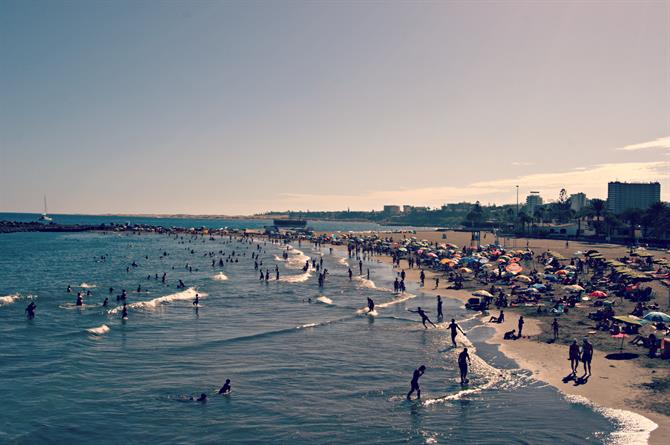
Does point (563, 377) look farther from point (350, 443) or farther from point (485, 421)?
point (350, 443)

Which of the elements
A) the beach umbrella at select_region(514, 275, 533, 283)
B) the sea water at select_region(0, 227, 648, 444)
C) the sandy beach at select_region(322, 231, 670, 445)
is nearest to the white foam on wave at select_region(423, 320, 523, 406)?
the sea water at select_region(0, 227, 648, 444)

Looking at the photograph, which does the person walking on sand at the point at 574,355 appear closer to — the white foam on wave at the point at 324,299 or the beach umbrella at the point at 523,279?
the white foam on wave at the point at 324,299

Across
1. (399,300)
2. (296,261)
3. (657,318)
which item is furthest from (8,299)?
(657,318)

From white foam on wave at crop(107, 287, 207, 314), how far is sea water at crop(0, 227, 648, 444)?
322mm

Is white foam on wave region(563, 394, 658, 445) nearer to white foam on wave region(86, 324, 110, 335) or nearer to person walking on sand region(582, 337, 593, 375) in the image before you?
person walking on sand region(582, 337, 593, 375)

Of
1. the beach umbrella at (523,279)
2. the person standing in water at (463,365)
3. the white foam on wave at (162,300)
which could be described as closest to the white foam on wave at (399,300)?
the beach umbrella at (523,279)

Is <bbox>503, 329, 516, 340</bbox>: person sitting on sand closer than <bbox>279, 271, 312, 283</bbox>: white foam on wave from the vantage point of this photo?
Yes

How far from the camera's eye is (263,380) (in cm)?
1931

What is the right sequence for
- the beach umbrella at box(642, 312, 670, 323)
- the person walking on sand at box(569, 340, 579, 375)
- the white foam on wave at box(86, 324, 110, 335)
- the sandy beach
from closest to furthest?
1. the sandy beach
2. the person walking on sand at box(569, 340, 579, 375)
3. the beach umbrella at box(642, 312, 670, 323)
4. the white foam on wave at box(86, 324, 110, 335)

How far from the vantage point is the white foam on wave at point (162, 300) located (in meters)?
35.2

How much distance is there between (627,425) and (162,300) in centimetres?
3268

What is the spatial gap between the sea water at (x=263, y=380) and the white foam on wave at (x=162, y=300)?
32cm

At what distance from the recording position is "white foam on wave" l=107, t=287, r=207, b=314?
35219 millimetres

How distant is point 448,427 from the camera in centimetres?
1488
